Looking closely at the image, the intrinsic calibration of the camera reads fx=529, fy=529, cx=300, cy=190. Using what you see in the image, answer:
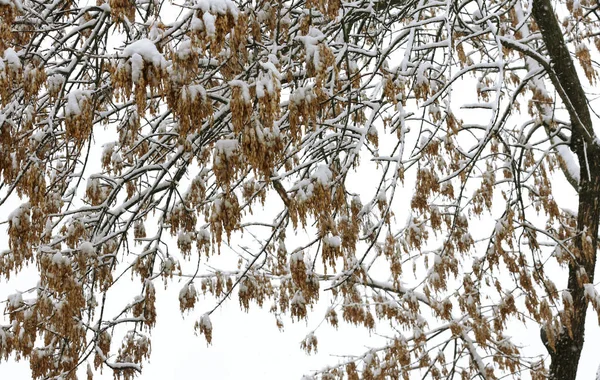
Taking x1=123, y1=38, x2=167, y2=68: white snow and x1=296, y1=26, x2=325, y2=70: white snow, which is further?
x1=296, y1=26, x2=325, y2=70: white snow

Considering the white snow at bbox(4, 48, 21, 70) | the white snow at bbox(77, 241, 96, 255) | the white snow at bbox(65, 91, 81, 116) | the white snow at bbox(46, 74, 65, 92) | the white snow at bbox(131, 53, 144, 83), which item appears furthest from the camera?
the white snow at bbox(77, 241, 96, 255)

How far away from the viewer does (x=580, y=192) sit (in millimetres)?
4844

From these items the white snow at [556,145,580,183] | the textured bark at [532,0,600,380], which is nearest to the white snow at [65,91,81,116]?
the textured bark at [532,0,600,380]

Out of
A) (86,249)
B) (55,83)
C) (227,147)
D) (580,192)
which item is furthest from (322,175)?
(580,192)

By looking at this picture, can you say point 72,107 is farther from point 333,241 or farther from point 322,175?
point 333,241

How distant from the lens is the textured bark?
424 cm

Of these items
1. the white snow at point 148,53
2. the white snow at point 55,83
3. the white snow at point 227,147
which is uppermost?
the white snow at point 55,83

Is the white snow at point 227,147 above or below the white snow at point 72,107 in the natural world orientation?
below

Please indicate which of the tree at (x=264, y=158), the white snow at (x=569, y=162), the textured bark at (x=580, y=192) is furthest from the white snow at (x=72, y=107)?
the white snow at (x=569, y=162)

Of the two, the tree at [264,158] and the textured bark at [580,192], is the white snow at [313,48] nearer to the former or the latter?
the tree at [264,158]

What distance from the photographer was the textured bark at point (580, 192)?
4.24 meters

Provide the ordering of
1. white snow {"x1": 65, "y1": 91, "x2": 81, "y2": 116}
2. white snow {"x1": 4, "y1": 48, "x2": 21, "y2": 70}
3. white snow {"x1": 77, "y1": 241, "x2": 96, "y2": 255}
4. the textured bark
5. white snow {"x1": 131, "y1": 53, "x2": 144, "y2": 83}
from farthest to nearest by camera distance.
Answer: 1. the textured bark
2. white snow {"x1": 77, "y1": 241, "x2": 96, "y2": 255}
3. white snow {"x1": 4, "y1": 48, "x2": 21, "y2": 70}
4. white snow {"x1": 65, "y1": 91, "x2": 81, "y2": 116}
5. white snow {"x1": 131, "y1": 53, "x2": 144, "y2": 83}

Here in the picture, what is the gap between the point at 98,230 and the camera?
3.63 metres

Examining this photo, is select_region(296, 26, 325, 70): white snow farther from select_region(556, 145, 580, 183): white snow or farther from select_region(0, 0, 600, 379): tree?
select_region(556, 145, 580, 183): white snow
